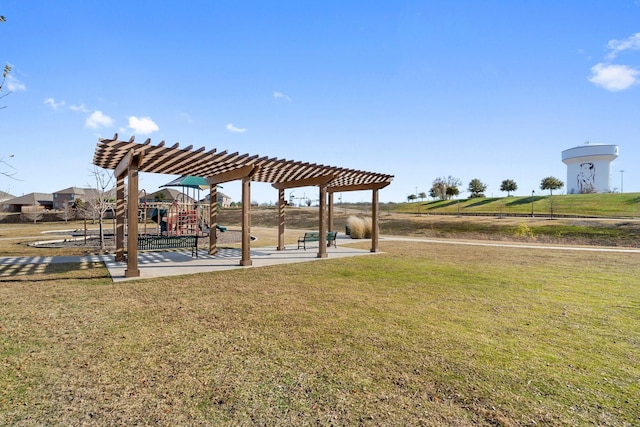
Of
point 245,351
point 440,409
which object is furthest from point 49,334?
point 440,409

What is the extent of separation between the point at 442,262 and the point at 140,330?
8670 mm

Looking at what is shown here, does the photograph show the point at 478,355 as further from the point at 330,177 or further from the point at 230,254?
the point at 230,254

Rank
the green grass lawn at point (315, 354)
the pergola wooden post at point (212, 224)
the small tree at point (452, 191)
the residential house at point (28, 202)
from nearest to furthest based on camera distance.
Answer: the green grass lawn at point (315, 354) → the pergola wooden post at point (212, 224) → the residential house at point (28, 202) → the small tree at point (452, 191)

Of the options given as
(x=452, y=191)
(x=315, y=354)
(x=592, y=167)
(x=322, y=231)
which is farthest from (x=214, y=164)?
(x=592, y=167)

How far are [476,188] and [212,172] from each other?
61.7 m

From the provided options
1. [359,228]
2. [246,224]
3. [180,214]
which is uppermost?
[180,214]

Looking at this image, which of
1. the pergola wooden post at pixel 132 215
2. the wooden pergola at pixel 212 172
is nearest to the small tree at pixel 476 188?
the wooden pergola at pixel 212 172

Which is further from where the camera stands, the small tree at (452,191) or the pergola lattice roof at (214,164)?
the small tree at (452,191)

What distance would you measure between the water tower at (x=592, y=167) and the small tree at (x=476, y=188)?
26223mm

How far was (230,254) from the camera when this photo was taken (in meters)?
11.1

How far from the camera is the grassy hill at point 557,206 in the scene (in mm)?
35688

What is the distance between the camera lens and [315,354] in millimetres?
3305

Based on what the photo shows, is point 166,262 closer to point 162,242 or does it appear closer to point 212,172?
point 162,242

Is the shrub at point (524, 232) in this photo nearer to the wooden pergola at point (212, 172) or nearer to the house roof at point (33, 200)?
the wooden pergola at point (212, 172)
